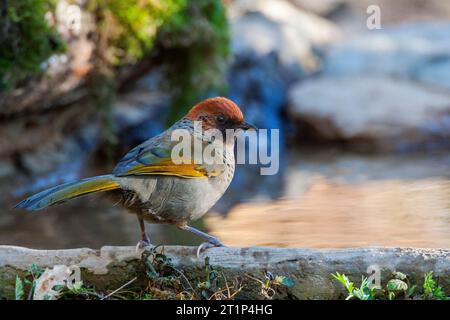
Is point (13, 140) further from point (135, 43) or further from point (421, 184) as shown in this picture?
point (421, 184)

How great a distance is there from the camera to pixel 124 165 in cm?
358

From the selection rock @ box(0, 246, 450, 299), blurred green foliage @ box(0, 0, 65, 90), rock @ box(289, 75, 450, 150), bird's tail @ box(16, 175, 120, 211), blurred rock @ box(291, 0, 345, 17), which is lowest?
rock @ box(0, 246, 450, 299)

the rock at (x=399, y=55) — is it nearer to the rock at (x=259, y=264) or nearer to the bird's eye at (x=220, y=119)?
the bird's eye at (x=220, y=119)

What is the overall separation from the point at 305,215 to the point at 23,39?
2414 mm

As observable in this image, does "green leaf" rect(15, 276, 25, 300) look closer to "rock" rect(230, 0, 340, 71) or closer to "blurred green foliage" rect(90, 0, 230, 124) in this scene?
"blurred green foliage" rect(90, 0, 230, 124)

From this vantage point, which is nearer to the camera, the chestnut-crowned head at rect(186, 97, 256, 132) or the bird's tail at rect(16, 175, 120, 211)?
the bird's tail at rect(16, 175, 120, 211)

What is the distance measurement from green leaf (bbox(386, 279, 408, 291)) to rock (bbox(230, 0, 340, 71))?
7146mm

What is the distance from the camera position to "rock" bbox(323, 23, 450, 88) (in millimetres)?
10102

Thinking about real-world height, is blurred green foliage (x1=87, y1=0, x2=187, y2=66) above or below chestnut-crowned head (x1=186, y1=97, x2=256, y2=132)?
above

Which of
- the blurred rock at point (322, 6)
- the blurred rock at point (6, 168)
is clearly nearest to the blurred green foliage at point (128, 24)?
the blurred rock at point (6, 168)

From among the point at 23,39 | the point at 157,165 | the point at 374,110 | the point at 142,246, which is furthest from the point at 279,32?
the point at 142,246

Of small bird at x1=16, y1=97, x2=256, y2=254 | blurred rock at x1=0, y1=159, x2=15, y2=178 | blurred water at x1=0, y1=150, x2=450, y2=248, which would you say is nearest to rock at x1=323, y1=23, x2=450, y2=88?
blurred water at x1=0, y1=150, x2=450, y2=248

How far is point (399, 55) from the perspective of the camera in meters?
10.5

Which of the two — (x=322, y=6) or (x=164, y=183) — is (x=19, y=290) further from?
(x=322, y=6)
